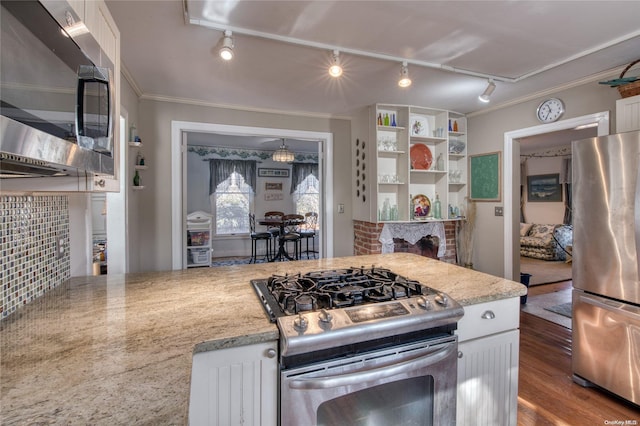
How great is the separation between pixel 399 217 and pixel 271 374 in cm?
280

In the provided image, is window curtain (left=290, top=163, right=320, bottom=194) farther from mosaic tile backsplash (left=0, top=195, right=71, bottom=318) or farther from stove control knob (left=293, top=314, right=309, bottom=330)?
stove control knob (left=293, top=314, right=309, bottom=330)

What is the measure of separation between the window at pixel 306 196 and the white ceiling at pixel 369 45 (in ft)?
13.8

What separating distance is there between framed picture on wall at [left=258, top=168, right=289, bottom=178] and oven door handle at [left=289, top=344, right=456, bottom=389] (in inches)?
244

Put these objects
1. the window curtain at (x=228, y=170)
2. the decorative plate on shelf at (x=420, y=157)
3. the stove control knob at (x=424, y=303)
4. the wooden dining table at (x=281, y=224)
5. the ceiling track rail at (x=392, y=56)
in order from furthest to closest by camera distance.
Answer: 1. the window curtain at (x=228, y=170)
2. the wooden dining table at (x=281, y=224)
3. the decorative plate on shelf at (x=420, y=157)
4. the ceiling track rail at (x=392, y=56)
5. the stove control knob at (x=424, y=303)

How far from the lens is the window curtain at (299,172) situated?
7203 mm

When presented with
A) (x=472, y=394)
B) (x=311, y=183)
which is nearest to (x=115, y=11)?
(x=472, y=394)

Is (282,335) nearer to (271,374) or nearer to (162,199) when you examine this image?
(271,374)

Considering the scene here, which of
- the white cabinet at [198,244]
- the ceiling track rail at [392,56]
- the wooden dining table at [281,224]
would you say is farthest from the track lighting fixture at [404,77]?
the wooden dining table at [281,224]

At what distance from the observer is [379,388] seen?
114 cm

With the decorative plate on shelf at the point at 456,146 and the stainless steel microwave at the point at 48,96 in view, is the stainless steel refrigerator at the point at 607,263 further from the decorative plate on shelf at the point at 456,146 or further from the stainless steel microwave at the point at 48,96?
the stainless steel microwave at the point at 48,96

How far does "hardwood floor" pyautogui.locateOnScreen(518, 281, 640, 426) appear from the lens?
183 centimetres

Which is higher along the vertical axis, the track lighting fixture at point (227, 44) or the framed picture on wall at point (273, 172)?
the track lighting fixture at point (227, 44)

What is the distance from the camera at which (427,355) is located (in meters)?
1.20

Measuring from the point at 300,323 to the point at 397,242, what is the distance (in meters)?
2.91
